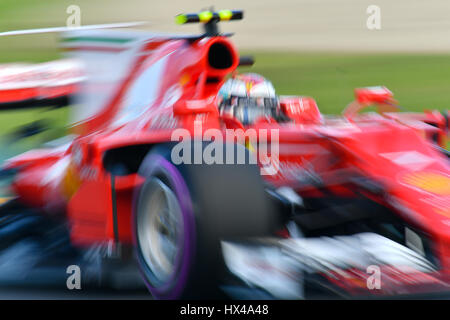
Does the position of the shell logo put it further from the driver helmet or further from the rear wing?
the rear wing

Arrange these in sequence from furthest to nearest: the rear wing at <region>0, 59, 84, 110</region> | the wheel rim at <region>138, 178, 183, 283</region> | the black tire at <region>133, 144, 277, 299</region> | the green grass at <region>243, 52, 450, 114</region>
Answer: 1. the green grass at <region>243, 52, 450, 114</region>
2. the rear wing at <region>0, 59, 84, 110</region>
3. the wheel rim at <region>138, 178, 183, 283</region>
4. the black tire at <region>133, 144, 277, 299</region>

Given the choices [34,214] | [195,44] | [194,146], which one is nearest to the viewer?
[194,146]

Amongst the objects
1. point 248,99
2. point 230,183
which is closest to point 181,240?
point 230,183

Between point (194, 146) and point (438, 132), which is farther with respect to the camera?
point (438, 132)

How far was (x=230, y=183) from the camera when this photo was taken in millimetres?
2617

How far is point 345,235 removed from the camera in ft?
9.64

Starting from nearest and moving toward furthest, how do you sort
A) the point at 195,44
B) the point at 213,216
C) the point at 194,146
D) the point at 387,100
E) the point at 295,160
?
the point at 213,216 → the point at 194,146 → the point at 295,160 → the point at 195,44 → the point at 387,100

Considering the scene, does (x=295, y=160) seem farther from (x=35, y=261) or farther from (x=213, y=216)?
(x=35, y=261)

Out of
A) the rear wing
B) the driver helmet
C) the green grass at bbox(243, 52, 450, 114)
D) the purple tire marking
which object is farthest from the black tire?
the green grass at bbox(243, 52, 450, 114)

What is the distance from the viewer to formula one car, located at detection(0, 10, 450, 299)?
8.52 ft

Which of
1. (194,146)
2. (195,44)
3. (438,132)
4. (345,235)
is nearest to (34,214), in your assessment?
(195,44)

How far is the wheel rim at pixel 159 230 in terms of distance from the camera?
2.77 m

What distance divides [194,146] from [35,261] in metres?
1.33

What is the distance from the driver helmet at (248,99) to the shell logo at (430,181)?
765 millimetres
